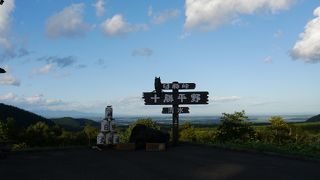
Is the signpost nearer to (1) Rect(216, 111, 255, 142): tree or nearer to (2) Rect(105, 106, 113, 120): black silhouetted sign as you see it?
(2) Rect(105, 106, 113, 120): black silhouetted sign

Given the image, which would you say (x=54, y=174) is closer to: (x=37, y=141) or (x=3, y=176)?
(x=3, y=176)

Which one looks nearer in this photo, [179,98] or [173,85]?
[173,85]

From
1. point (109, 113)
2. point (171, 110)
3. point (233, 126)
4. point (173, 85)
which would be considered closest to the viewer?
point (109, 113)

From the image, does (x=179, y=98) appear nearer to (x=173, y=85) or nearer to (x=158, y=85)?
(x=173, y=85)

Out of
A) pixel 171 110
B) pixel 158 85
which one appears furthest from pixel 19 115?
pixel 158 85

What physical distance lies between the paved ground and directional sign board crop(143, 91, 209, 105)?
7.52 m

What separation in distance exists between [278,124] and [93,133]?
53734 mm

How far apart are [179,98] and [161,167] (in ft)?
37.9

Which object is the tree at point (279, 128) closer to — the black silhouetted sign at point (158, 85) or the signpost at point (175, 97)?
the signpost at point (175, 97)

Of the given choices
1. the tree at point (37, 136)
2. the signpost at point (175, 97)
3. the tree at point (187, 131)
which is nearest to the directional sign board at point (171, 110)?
the signpost at point (175, 97)

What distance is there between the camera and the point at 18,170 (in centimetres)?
1396

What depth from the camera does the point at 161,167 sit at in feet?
47.6

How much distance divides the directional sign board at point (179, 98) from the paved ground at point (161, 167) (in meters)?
7.52

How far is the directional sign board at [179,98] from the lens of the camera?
84.5 feet
